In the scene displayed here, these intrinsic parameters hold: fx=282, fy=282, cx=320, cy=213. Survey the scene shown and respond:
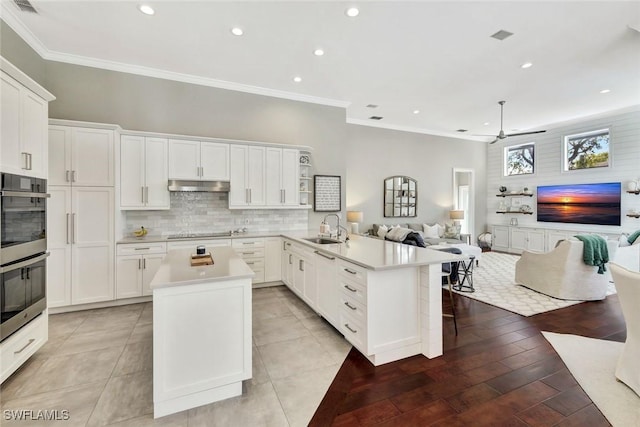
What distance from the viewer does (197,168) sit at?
4.34 m

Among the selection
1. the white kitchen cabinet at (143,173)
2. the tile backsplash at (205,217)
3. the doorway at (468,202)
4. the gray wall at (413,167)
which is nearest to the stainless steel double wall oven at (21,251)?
the white kitchen cabinet at (143,173)

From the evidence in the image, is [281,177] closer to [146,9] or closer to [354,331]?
[146,9]

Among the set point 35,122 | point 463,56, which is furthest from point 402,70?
point 35,122

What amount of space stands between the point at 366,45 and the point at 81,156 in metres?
3.91

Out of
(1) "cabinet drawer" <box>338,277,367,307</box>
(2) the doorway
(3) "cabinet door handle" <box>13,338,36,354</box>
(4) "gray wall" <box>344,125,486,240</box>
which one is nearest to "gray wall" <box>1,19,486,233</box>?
(4) "gray wall" <box>344,125,486,240</box>

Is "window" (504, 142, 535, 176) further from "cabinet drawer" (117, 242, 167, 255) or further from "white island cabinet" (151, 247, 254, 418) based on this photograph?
"cabinet drawer" (117, 242, 167, 255)

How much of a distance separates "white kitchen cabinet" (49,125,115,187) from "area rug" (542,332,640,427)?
209 inches

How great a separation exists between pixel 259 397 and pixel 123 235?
11.0ft

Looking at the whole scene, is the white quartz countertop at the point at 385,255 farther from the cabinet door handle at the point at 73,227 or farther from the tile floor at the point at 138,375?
the cabinet door handle at the point at 73,227

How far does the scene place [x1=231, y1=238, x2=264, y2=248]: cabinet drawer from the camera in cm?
443

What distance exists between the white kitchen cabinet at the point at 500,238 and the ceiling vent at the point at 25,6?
10357mm

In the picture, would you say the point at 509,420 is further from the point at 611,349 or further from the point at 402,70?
the point at 402,70

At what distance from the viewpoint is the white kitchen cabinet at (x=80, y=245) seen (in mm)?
3477

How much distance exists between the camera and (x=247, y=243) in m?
4.50
